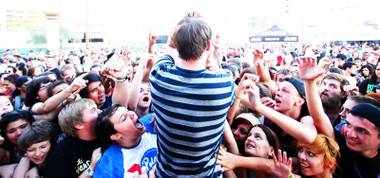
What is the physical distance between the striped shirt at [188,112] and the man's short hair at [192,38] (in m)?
0.09

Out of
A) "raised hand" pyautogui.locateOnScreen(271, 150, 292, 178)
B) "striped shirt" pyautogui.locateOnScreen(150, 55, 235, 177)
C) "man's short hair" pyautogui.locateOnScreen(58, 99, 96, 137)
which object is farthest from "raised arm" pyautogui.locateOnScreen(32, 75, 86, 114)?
"raised hand" pyautogui.locateOnScreen(271, 150, 292, 178)

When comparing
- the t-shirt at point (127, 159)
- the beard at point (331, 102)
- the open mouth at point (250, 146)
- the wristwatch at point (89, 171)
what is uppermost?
the beard at point (331, 102)

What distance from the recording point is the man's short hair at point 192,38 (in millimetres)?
1562

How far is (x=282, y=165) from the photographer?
6.64ft

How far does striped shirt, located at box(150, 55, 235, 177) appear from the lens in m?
1.61

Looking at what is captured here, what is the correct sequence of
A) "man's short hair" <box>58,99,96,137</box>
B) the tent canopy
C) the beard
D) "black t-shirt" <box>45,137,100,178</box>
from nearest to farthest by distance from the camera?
"black t-shirt" <box>45,137,100,178</box> < "man's short hair" <box>58,99,96,137</box> < the beard < the tent canopy

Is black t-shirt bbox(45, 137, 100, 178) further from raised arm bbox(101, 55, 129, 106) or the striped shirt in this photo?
the striped shirt

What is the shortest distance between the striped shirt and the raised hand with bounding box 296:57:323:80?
67 cm

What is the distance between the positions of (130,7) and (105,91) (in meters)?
27.0

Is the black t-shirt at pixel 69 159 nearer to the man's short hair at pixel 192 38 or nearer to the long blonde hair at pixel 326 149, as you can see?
the man's short hair at pixel 192 38

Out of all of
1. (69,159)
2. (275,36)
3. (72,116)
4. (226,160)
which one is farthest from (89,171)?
(275,36)

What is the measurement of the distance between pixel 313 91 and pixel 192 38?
1000 mm

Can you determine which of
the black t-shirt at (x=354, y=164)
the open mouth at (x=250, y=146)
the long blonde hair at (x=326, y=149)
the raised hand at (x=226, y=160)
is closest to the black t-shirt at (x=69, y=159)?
the raised hand at (x=226, y=160)

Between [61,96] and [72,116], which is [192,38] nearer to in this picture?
[72,116]
